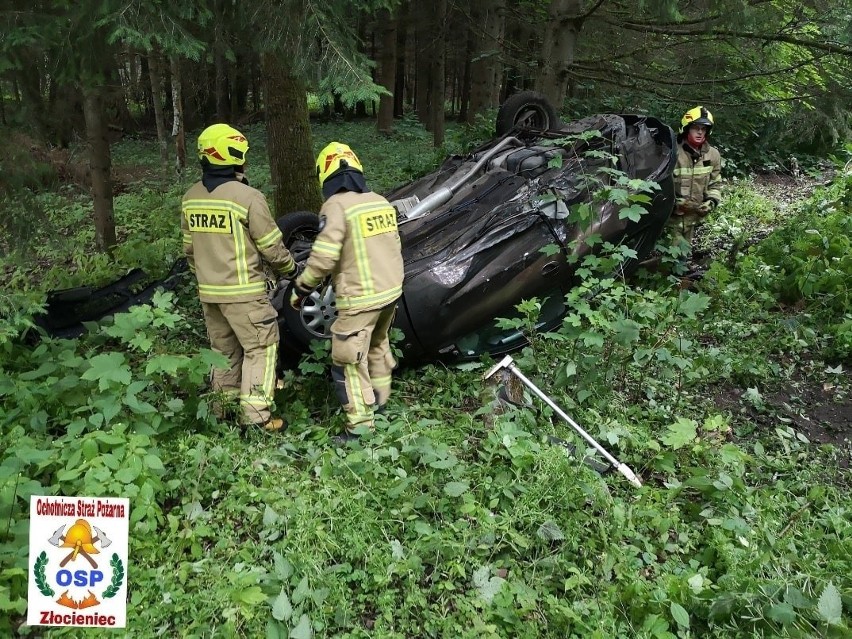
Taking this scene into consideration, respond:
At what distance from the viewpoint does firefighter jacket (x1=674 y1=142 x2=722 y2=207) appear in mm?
6047

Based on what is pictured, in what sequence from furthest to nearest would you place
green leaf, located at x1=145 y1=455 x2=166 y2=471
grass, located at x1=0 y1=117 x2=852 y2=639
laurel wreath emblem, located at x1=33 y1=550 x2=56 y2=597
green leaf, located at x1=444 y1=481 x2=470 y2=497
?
green leaf, located at x1=444 y1=481 x2=470 y2=497 → green leaf, located at x1=145 y1=455 x2=166 y2=471 → grass, located at x1=0 y1=117 x2=852 y2=639 → laurel wreath emblem, located at x1=33 y1=550 x2=56 y2=597

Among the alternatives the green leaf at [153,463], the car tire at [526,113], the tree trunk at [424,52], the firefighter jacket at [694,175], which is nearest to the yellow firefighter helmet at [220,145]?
the green leaf at [153,463]

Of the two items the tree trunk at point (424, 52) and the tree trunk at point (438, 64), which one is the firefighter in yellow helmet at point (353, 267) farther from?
the tree trunk at point (424, 52)

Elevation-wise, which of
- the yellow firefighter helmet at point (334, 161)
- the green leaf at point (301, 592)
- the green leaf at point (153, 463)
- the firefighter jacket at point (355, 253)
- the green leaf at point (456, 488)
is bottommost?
the green leaf at point (301, 592)

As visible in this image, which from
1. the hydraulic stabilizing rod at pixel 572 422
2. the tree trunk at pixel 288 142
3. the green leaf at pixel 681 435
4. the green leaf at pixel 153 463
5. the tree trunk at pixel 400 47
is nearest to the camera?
the green leaf at pixel 153 463

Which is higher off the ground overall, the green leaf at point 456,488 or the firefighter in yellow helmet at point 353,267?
the firefighter in yellow helmet at point 353,267

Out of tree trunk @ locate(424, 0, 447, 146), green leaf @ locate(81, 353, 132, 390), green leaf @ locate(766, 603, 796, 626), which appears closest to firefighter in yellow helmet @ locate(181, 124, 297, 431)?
green leaf @ locate(81, 353, 132, 390)

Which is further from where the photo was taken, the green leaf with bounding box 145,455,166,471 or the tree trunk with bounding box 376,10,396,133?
the tree trunk with bounding box 376,10,396,133

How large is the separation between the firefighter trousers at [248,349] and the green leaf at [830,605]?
2.98 meters

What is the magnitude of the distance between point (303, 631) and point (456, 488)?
971 millimetres

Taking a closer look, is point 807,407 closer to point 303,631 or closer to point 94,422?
point 303,631

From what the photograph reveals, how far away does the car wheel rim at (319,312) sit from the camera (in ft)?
13.5

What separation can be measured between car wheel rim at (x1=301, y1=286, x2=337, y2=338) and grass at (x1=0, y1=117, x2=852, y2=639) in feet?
1.06

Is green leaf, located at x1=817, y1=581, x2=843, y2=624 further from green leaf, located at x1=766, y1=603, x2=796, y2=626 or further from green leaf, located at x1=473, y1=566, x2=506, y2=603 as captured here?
green leaf, located at x1=473, y1=566, x2=506, y2=603
